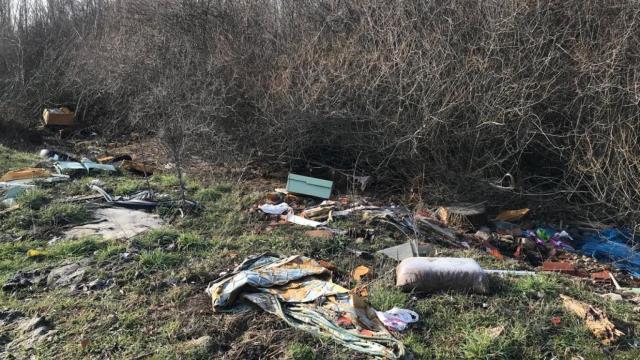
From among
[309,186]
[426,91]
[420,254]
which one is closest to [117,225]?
[309,186]

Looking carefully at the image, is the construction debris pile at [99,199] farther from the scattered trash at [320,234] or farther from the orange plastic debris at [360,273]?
the orange plastic debris at [360,273]

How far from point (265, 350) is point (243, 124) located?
538cm

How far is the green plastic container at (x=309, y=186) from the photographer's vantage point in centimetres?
650

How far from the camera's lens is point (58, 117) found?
38.0 feet

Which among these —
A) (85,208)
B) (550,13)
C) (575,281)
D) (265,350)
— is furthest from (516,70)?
(85,208)

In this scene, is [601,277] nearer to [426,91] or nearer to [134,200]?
[426,91]

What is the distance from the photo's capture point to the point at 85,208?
553cm

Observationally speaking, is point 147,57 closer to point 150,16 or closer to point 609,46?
point 150,16

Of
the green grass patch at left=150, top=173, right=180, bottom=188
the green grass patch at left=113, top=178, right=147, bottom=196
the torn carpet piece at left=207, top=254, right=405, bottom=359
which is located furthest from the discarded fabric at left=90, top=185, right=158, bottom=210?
the torn carpet piece at left=207, top=254, right=405, bottom=359

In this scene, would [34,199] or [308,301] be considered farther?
[34,199]

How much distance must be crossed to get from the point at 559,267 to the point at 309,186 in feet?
9.87

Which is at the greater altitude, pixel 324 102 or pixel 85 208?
pixel 324 102

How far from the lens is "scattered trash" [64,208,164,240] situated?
4855 mm

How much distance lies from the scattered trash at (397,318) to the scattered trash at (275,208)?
2671mm
